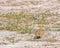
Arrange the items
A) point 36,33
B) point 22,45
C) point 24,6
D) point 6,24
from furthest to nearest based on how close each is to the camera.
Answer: point 24,6 < point 6,24 < point 36,33 < point 22,45

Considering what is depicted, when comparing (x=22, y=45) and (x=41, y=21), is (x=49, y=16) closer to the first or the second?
(x=41, y=21)

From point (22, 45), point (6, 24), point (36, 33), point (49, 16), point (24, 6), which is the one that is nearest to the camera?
point (22, 45)

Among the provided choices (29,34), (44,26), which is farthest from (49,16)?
(29,34)

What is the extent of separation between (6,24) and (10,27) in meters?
0.21

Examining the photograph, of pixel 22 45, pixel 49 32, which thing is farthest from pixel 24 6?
pixel 22 45

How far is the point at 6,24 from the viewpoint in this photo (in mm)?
8250

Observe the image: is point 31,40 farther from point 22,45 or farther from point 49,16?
point 49,16

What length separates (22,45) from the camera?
7117mm

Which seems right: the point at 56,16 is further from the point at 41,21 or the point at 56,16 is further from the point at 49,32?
the point at 49,32

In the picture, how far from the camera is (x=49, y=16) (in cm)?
884

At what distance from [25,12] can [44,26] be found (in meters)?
1.08

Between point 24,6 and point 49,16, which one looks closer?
point 49,16

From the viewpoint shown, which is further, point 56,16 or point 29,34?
point 56,16

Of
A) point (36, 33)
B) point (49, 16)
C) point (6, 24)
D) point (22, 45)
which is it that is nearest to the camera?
point (22, 45)
